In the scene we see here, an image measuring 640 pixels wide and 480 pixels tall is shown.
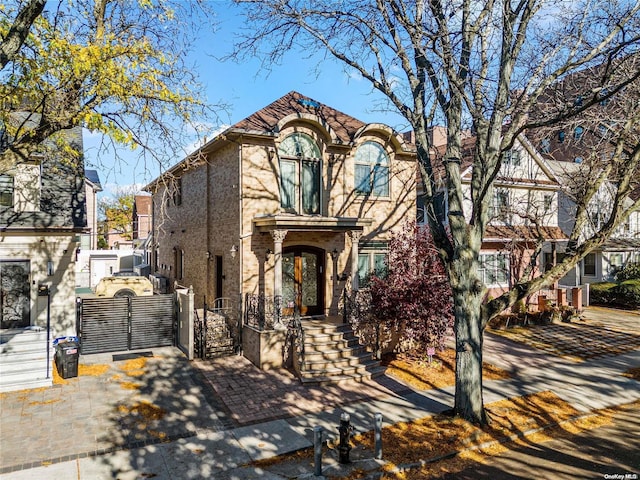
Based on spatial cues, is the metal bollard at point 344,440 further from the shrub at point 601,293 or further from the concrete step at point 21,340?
the shrub at point 601,293

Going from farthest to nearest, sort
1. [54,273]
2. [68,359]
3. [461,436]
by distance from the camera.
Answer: [54,273], [68,359], [461,436]

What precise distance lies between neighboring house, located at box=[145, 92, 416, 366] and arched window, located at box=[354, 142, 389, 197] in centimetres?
4

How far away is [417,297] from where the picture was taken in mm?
11898

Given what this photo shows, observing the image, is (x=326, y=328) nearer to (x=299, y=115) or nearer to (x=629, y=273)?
(x=299, y=115)

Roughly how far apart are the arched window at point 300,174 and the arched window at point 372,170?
1.82 meters

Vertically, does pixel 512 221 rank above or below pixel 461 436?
above

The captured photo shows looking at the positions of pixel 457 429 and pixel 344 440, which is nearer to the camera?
pixel 344 440

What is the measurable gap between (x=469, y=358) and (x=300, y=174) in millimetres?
8501

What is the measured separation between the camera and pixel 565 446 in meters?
7.98

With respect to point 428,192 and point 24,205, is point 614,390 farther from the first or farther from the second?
point 24,205

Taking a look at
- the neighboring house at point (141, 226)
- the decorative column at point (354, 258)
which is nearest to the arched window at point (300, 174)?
the decorative column at point (354, 258)

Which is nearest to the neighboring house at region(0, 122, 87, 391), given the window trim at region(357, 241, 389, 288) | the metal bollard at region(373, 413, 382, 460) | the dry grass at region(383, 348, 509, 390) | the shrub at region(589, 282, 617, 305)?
the window trim at region(357, 241, 389, 288)

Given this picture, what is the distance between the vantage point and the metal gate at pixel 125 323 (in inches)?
503

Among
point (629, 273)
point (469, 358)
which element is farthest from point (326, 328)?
point (629, 273)
